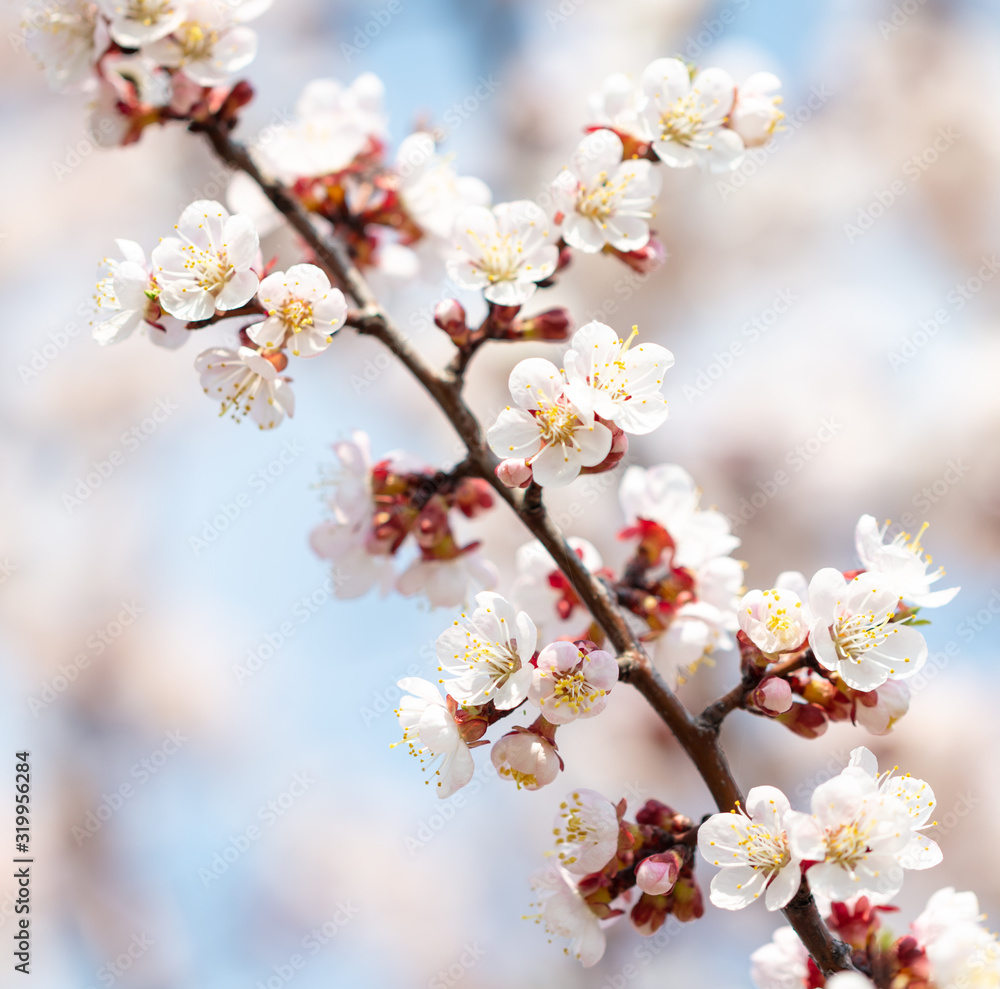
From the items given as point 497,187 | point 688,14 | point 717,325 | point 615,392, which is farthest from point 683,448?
point 615,392

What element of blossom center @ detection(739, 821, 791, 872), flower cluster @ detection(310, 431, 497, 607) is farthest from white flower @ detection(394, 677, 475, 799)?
flower cluster @ detection(310, 431, 497, 607)

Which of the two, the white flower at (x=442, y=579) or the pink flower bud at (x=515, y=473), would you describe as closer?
the pink flower bud at (x=515, y=473)

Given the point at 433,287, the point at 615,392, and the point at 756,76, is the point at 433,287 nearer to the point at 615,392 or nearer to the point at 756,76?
the point at 756,76

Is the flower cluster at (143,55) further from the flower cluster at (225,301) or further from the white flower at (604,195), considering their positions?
the white flower at (604,195)

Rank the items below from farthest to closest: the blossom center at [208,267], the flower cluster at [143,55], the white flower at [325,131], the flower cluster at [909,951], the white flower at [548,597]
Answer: the white flower at [325,131] → the white flower at [548,597] → the flower cluster at [143,55] → the blossom center at [208,267] → the flower cluster at [909,951]

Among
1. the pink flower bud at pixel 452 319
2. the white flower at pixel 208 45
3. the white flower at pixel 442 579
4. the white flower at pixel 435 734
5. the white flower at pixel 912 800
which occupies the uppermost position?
the white flower at pixel 208 45

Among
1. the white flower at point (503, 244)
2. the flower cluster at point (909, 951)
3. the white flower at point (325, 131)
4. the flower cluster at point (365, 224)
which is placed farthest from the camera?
the white flower at point (325, 131)

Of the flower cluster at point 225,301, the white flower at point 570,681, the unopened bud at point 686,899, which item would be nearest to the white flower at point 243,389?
the flower cluster at point 225,301
